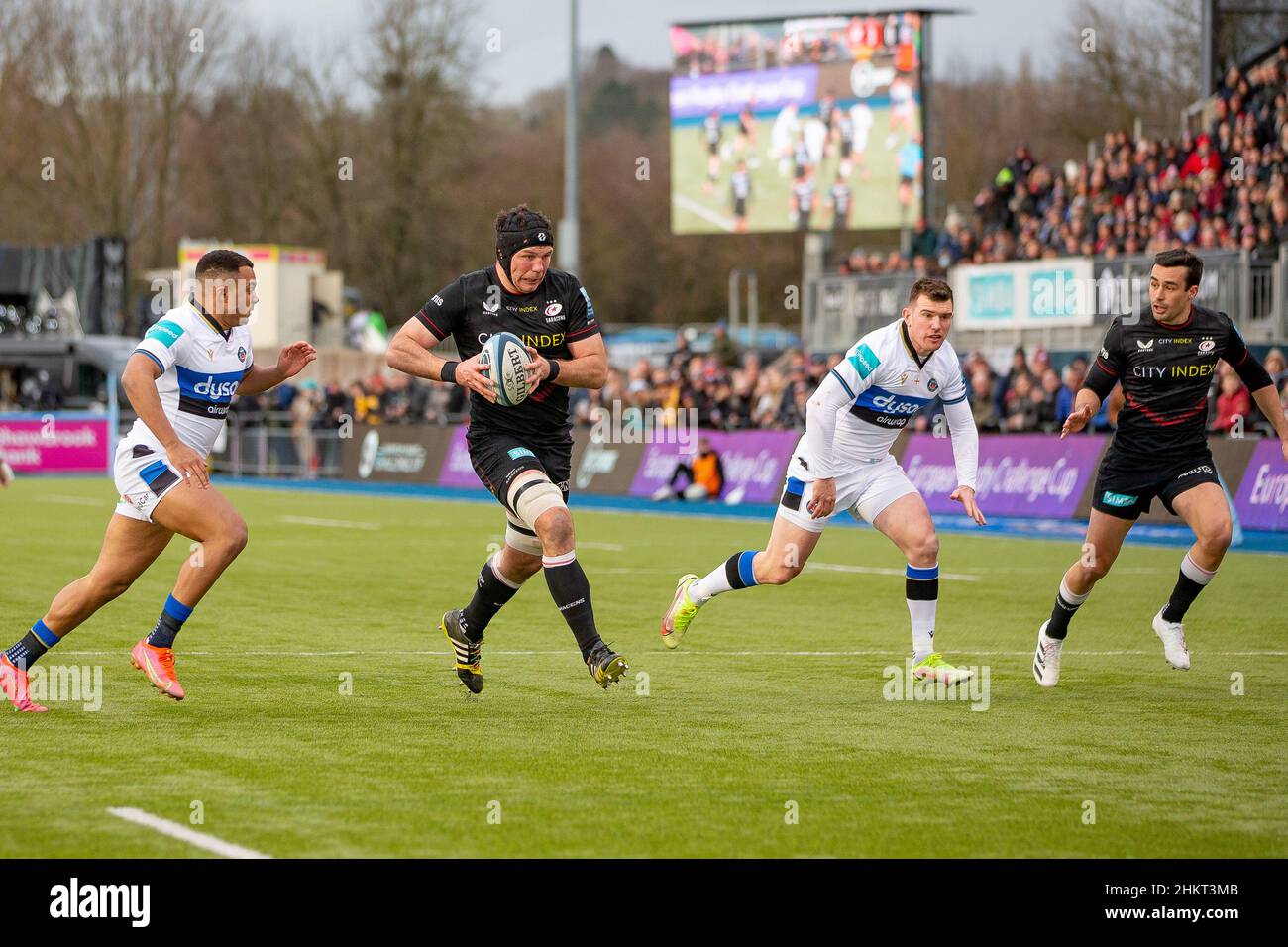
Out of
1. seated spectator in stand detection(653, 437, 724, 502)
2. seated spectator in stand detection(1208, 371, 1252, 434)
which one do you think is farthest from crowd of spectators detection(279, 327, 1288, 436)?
seated spectator in stand detection(653, 437, 724, 502)

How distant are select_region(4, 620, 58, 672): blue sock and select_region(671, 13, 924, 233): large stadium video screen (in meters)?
28.0

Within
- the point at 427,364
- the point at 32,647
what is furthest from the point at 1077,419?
the point at 32,647

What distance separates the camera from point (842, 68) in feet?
117

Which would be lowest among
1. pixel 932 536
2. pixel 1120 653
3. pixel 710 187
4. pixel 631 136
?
pixel 1120 653

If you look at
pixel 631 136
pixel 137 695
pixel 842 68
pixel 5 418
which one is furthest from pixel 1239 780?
pixel 631 136

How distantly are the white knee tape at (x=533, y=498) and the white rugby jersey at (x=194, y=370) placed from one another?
148 centimetres

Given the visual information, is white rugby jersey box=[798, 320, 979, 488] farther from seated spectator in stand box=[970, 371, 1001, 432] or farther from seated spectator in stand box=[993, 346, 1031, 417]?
seated spectator in stand box=[970, 371, 1001, 432]

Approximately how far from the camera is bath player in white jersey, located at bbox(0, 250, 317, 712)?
8.64 m

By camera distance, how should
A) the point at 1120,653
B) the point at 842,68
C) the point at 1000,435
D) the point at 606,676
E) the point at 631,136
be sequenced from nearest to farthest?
the point at 606,676 < the point at 1120,653 < the point at 1000,435 < the point at 842,68 < the point at 631,136

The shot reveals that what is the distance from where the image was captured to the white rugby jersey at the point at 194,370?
8.66 m

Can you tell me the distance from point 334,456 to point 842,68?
13.1 m

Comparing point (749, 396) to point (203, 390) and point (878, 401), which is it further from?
point (203, 390)

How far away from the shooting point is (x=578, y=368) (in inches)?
359

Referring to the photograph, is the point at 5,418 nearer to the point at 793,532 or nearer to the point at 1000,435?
the point at 1000,435
